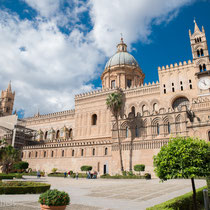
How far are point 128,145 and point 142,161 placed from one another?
11.5 feet

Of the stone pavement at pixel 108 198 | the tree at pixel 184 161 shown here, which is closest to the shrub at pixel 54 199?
the stone pavement at pixel 108 198

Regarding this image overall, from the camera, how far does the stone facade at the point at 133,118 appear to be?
32188 millimetres

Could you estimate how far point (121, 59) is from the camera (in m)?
52.3

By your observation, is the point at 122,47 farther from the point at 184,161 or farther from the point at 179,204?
the point at 179,204

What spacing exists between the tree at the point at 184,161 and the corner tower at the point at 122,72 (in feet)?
132

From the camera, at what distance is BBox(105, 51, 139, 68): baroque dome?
5188cm

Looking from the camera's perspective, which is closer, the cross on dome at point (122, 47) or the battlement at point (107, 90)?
the battlement at point (107, 90)

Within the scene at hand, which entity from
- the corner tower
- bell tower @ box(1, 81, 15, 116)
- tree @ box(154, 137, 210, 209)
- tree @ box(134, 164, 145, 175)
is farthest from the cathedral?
bell tower @ box(1, 81, 15, 116)

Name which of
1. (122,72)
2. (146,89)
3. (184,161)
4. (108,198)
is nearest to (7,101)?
(122,72)

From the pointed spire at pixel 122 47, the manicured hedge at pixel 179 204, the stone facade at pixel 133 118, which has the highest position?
the pointed spire at pixel 122 47

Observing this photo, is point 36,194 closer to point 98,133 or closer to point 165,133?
point 165,133

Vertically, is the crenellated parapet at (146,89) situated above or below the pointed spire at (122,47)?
below

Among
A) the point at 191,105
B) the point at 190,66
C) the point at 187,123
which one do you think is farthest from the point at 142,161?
the point at 190,66

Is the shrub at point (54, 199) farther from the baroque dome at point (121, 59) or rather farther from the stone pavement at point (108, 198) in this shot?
the baroque dome at point (121, 59)
